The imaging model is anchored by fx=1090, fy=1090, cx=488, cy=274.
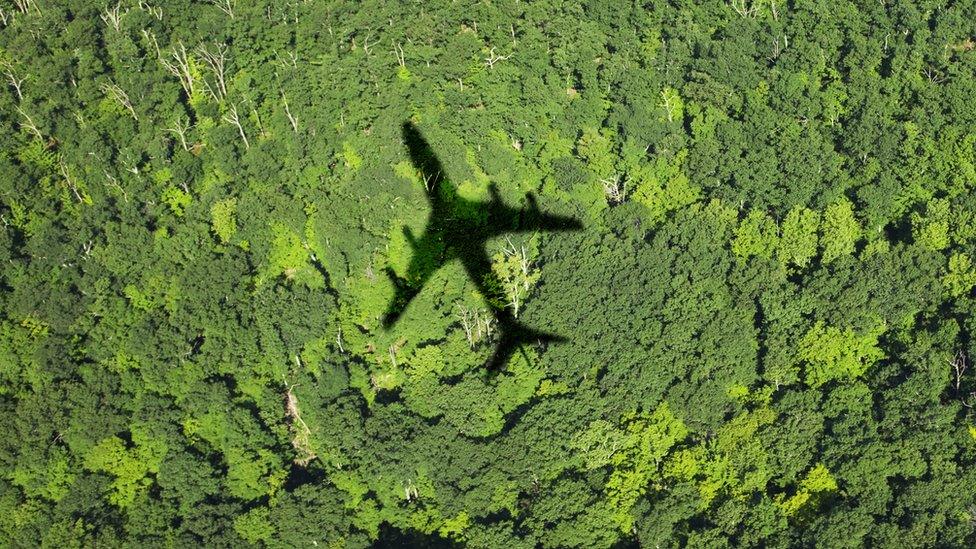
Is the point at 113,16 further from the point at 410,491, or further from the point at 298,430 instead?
the point at 410,491

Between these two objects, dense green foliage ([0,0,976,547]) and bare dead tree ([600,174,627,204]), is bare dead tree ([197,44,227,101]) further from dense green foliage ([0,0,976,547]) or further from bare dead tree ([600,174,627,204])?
bare dead tree ([600,174,627,204])

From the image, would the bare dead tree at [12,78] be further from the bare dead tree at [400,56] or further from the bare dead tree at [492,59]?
the bare dead tree at [492,59]

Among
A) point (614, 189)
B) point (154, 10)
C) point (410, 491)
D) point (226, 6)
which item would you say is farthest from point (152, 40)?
point (410, 491)

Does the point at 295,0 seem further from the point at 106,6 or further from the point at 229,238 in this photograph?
the point at 229,238

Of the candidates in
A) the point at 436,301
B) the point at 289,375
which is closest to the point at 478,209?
the point at 436,301

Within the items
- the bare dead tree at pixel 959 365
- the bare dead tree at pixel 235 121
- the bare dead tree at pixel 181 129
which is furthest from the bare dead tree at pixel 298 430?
the bare dead tree at pixel 959 365

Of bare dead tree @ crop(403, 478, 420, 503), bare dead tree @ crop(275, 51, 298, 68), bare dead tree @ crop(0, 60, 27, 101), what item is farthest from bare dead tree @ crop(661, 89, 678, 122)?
bare dead tree @ crop(0, 60, 27, 101)

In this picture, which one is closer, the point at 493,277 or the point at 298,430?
the point at 298,430
